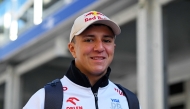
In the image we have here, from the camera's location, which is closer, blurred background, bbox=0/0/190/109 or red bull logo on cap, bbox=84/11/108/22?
red bull logo on cap, bbox=84/11/108/22

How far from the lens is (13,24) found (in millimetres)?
10477

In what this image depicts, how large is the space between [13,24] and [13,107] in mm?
1852

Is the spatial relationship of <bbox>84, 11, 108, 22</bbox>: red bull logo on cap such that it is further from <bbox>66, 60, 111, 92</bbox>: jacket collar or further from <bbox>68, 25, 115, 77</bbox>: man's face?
<bbox>66, 60, 111, 92</bbox>: jacket collar

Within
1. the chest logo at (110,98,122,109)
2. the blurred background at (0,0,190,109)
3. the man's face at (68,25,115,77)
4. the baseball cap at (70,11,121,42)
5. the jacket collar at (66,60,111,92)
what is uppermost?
the blurred background at (0,0,190,109)

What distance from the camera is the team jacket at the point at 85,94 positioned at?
7.69 feet

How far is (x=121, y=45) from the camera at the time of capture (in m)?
9.07

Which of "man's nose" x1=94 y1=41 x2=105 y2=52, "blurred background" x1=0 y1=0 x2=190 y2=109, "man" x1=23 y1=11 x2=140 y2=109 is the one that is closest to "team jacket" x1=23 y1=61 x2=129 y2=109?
"man" x1=23 y1=11 x2=140 y2=109

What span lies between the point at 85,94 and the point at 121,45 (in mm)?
6698

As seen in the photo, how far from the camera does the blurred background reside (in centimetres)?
619

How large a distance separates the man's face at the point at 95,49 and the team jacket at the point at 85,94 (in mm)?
69

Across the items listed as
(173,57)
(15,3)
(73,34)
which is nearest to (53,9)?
(15,3)

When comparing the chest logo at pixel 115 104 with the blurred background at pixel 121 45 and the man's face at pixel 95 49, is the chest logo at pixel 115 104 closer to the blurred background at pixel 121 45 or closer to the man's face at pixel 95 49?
the man's face at pixel 95 49

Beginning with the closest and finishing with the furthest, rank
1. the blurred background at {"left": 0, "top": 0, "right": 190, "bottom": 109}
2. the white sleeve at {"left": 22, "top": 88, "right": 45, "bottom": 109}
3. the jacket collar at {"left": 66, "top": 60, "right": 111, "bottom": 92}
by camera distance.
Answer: the white sleeve at {"left": 22, "top": 88, "right": 45, "bottom": 109} → the jacket collar at {"left": 66, "top": 60, "right": 111, "bottom": 92} → the blurred background at {"left": 0, "top": 0, "right": 190, "bottom": 109}

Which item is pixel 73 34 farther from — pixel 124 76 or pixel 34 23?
pixel 124 76
